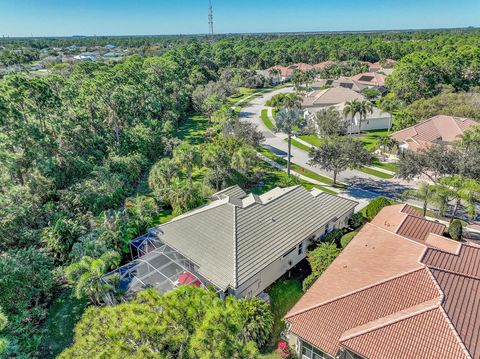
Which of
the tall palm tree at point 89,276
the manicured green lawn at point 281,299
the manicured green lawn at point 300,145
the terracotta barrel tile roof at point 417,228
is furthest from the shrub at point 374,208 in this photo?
the tall palm tree at point 89,276

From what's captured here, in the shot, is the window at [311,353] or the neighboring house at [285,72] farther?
the neighboring house at [285,72]

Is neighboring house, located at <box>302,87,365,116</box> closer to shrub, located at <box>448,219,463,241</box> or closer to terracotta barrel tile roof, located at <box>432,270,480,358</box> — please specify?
shrub, located at <box>448,219,463,241</box>

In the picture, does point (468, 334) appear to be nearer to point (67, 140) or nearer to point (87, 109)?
point (67, 140)

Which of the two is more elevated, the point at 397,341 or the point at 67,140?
the point at 67,140

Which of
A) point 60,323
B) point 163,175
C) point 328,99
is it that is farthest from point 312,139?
point 60,323

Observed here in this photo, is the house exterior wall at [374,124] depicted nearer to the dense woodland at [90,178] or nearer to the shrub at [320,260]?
the dense woodland at [90,178]

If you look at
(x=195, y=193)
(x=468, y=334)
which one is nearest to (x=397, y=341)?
(x=468, y=334)
